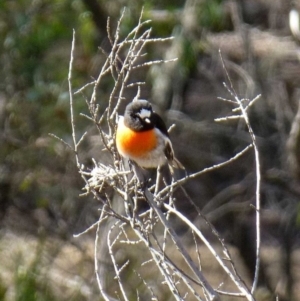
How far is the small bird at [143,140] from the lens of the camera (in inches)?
180

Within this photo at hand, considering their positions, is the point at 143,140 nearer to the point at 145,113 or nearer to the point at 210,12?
the point at 145,113

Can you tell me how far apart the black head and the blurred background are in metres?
1.88

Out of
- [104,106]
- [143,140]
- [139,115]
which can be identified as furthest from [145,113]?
[104,106]

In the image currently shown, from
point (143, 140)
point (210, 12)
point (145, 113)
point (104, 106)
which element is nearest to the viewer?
point (145, 113)

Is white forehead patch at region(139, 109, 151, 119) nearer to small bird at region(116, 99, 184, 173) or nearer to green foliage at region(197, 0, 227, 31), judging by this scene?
small bird at region(116, 99, 184, 173)

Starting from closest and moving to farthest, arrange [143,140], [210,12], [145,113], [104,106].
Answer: [145,113], [143,140], [210,12], [104,106]

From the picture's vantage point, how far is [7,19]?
284 inches

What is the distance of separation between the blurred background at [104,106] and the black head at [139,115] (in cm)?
188

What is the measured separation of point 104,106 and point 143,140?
268 cm

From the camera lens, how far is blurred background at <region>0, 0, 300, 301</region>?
6.98 metres

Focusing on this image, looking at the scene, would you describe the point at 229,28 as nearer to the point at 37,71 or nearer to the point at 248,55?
the point at 248,55

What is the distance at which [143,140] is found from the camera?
4641 millimetres

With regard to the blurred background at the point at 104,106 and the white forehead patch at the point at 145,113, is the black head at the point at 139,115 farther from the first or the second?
the blurred background at the point at 104,106

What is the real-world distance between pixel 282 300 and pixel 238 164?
6.59ft
